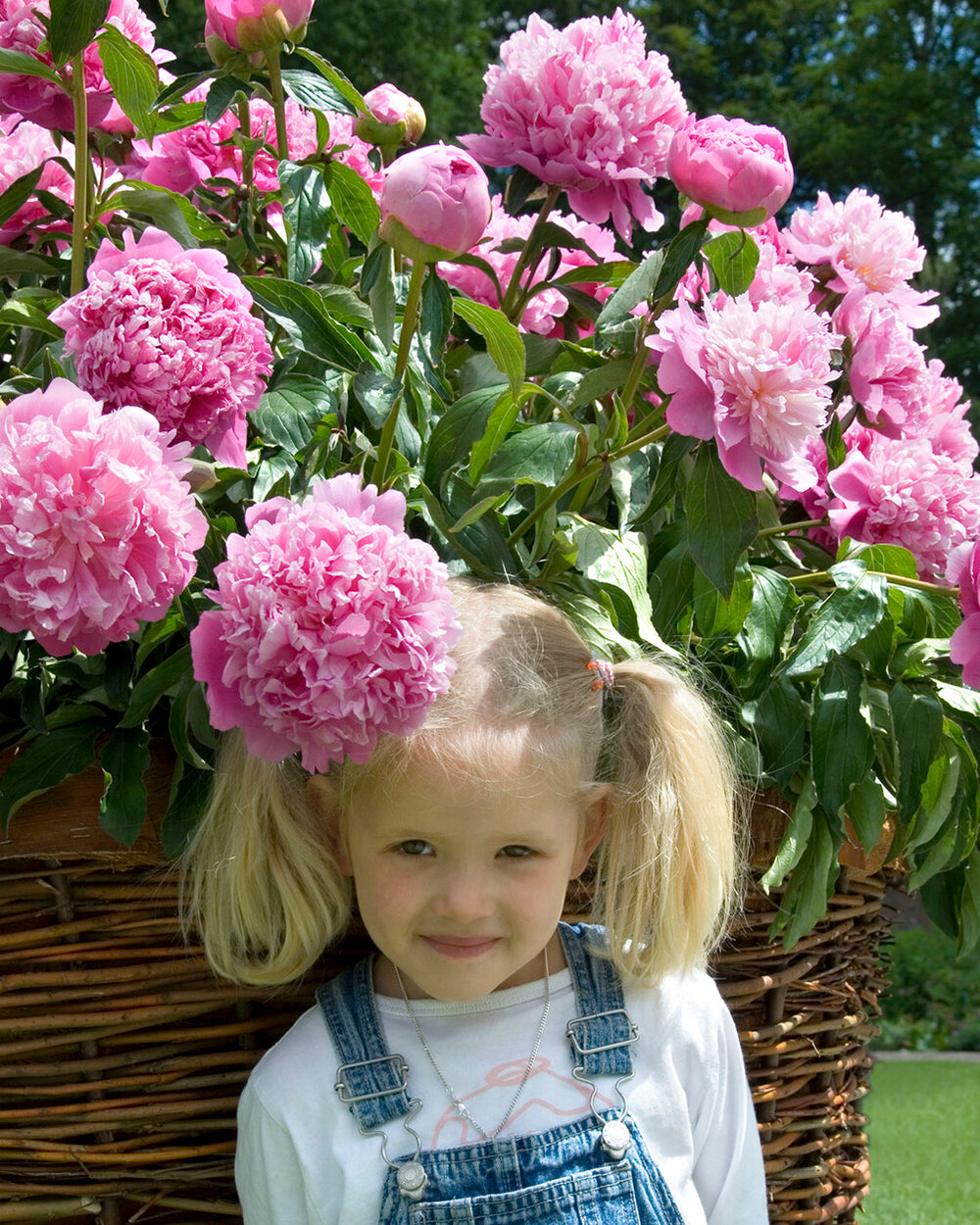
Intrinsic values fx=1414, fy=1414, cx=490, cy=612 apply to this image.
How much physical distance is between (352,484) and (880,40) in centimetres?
1122

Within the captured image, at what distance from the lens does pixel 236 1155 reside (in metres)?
0.93

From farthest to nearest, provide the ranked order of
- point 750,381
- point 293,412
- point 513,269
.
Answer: point 513,269 < point 293,412 < point 750,381

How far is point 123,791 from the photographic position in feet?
2.78

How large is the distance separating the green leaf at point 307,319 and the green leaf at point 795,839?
43cm

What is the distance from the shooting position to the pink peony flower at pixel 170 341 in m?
0.78

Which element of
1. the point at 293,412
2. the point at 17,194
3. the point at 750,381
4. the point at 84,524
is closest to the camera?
the point at 84,524

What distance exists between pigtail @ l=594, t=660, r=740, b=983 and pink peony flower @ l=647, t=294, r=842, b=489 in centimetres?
20

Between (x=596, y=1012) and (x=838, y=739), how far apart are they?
0.26 m

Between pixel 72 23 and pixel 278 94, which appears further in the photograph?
pixel 278 94

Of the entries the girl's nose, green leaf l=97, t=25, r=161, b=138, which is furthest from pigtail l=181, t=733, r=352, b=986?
green leaf l=97, t=25, r=161, b=138

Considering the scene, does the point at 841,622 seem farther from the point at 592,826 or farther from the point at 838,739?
the point at 592,826

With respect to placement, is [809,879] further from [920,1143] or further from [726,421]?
[920,1143]

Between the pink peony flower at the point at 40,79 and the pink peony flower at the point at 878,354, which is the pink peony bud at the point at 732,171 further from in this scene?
the pink peony flower at the point at 40,79

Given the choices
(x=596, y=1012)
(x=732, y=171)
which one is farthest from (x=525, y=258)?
(x=596, y=1012)
